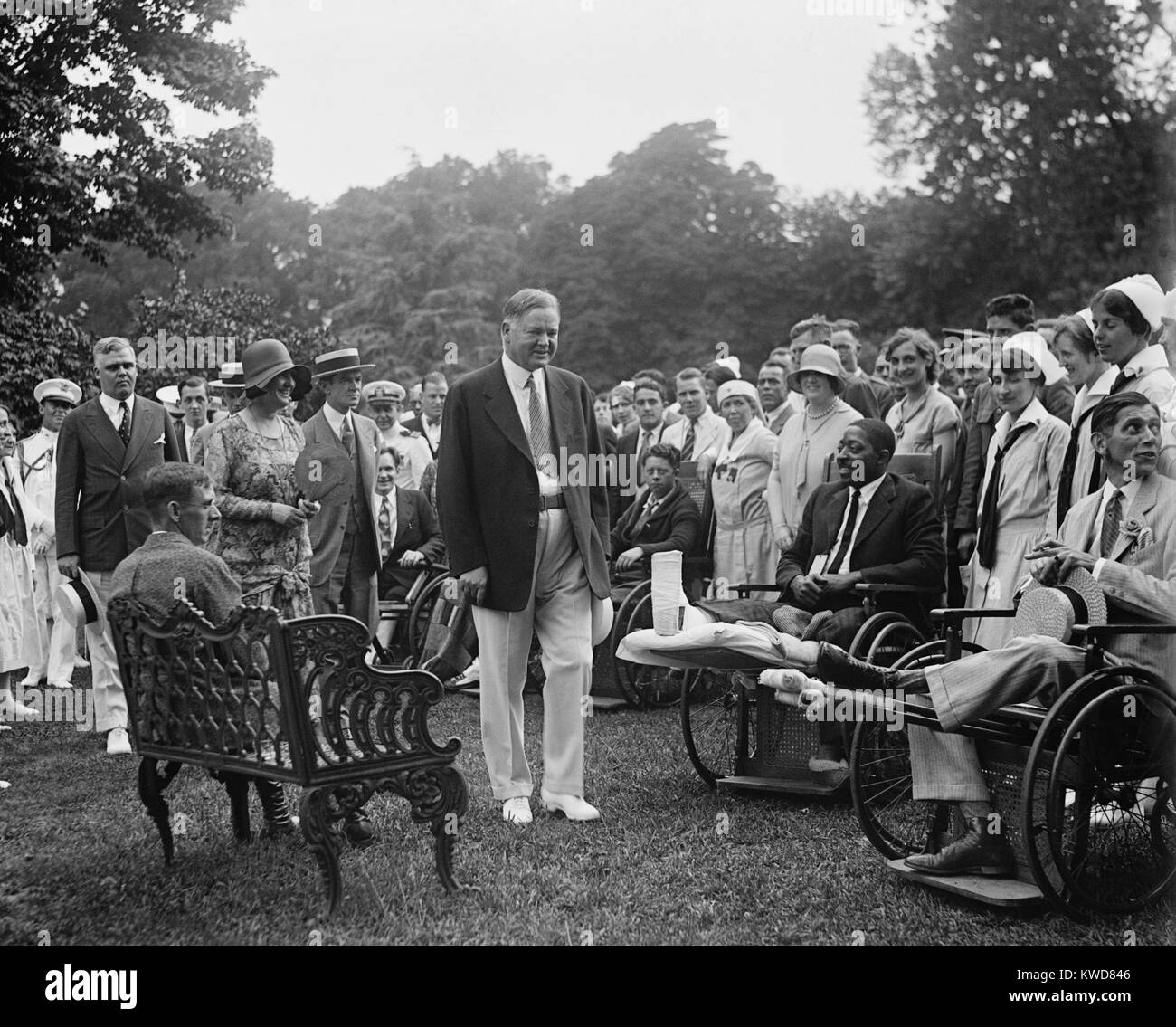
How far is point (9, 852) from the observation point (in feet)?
17.3

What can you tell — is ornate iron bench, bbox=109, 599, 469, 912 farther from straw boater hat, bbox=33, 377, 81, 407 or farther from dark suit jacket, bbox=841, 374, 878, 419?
straw boater hat, bbox=33, 377, 81, 407

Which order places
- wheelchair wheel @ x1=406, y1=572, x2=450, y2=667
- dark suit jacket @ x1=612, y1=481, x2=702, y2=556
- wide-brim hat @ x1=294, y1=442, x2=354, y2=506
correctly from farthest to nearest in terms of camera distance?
wheelchair wheel @ x1=406, y1=572, x2=450, y2=667
dark suit jacket @ x1=612, y1=481, x2=702, y2=556
wide-brim hat @ x1=294, y1=442, x2=354, y2=506

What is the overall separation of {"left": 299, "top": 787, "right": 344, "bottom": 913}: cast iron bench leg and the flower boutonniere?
287cm

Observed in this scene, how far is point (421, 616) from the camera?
30.9ft

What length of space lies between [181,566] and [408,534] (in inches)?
205

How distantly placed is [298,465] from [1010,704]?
418 cm

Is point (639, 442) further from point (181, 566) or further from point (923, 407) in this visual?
point (181, 566)

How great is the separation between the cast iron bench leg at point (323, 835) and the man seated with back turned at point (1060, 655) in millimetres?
1611

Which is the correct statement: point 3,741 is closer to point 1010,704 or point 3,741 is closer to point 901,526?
point 901,526

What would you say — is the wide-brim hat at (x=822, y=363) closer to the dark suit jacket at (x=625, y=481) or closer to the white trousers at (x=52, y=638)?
the dark suit jacket at (x=625, y=481)

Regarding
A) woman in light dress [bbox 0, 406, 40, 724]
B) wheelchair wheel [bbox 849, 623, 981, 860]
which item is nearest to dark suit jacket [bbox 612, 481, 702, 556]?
wheelchair wheel [bbox 849, 623, 981, 860]

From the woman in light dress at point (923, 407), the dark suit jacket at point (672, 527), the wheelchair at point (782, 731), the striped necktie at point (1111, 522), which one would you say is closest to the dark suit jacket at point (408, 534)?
the dark suit jacket at point (672, 527)

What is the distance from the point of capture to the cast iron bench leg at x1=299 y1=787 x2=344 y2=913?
4129 millimetres

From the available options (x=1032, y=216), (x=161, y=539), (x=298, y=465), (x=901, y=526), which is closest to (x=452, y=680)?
(x=298, y=465)
